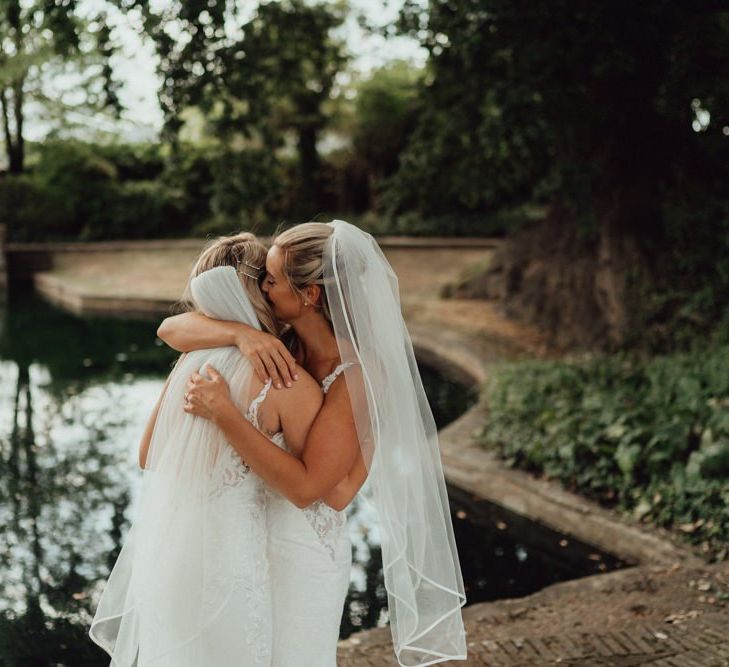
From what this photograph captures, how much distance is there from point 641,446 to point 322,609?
392 centimetres

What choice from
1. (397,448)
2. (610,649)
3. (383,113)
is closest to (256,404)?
(397,448)

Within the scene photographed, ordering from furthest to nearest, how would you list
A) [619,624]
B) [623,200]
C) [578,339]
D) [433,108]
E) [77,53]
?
[433,108] → [578,339] → [623,200] → [77,53] → [619,624]

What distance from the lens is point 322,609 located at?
2.41 meters

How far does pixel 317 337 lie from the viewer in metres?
2.53

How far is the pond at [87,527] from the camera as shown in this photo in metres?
4.61

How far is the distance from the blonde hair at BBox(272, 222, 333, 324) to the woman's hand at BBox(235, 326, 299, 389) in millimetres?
179

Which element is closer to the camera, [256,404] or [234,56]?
[256,404]

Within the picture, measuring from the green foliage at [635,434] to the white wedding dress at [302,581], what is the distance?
3.04 metres

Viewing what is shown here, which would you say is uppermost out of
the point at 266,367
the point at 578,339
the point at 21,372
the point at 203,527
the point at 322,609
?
the point at 266,367

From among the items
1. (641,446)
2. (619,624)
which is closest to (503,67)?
(641,446)

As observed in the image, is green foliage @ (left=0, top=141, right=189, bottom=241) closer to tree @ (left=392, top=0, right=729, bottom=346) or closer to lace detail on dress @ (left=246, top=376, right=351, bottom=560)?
tree @ (left=392, top=0, right=729, bottom=346)

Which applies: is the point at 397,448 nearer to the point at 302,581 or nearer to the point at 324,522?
the point at 324,522

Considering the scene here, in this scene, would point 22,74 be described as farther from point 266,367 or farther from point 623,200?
point 266,367

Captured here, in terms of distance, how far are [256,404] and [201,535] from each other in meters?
0.38
